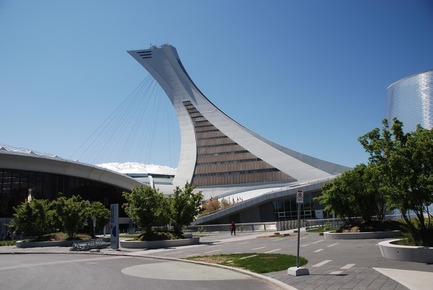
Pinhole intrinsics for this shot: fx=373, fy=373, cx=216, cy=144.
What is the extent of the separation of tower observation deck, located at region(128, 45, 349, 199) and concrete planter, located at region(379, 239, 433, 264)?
154 feet

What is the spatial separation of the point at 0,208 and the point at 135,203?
89.1 feet

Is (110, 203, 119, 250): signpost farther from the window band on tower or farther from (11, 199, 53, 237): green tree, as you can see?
the window band on tower

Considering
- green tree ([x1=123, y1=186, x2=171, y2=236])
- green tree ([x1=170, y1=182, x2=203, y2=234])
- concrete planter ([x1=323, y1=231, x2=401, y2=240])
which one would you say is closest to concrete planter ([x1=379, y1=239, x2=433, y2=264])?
concrete planter ([x1=323, y1=231, x2=401, y2=240])

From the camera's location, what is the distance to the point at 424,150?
13.4m

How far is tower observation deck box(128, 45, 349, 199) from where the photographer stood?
226 feet

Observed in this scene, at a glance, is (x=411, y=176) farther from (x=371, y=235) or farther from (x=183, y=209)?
(x=183, y=209)

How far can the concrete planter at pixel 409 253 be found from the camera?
12492mm

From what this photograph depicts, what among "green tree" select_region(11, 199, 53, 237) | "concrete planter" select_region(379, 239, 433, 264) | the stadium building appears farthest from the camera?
the stadium building

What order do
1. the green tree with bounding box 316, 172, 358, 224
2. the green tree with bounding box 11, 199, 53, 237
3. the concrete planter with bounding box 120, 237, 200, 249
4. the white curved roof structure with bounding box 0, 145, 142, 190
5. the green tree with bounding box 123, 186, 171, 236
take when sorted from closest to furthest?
1. the concrete planter with bounding box 120, 237, 200, 249
2. the green tree with bounding box 316, 172, 358, 224
3. the green tree with bounding box 123, 186, 171, 236
4. the green tree with bounding box 11, 199, 53, 237
5. the white curved roof structure with bounding box 0, 145, 142, 190

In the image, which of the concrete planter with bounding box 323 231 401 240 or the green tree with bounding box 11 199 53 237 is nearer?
the concrete planter with bounding box 323 231 401 240

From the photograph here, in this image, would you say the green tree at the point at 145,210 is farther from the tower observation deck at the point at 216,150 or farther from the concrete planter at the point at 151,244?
the tower observation deck at the point at 216,150

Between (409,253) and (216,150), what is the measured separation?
2553 inches

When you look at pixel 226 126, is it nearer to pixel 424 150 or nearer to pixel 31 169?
pixel 31 169

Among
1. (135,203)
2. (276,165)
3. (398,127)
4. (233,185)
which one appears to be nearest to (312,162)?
(276,165)
